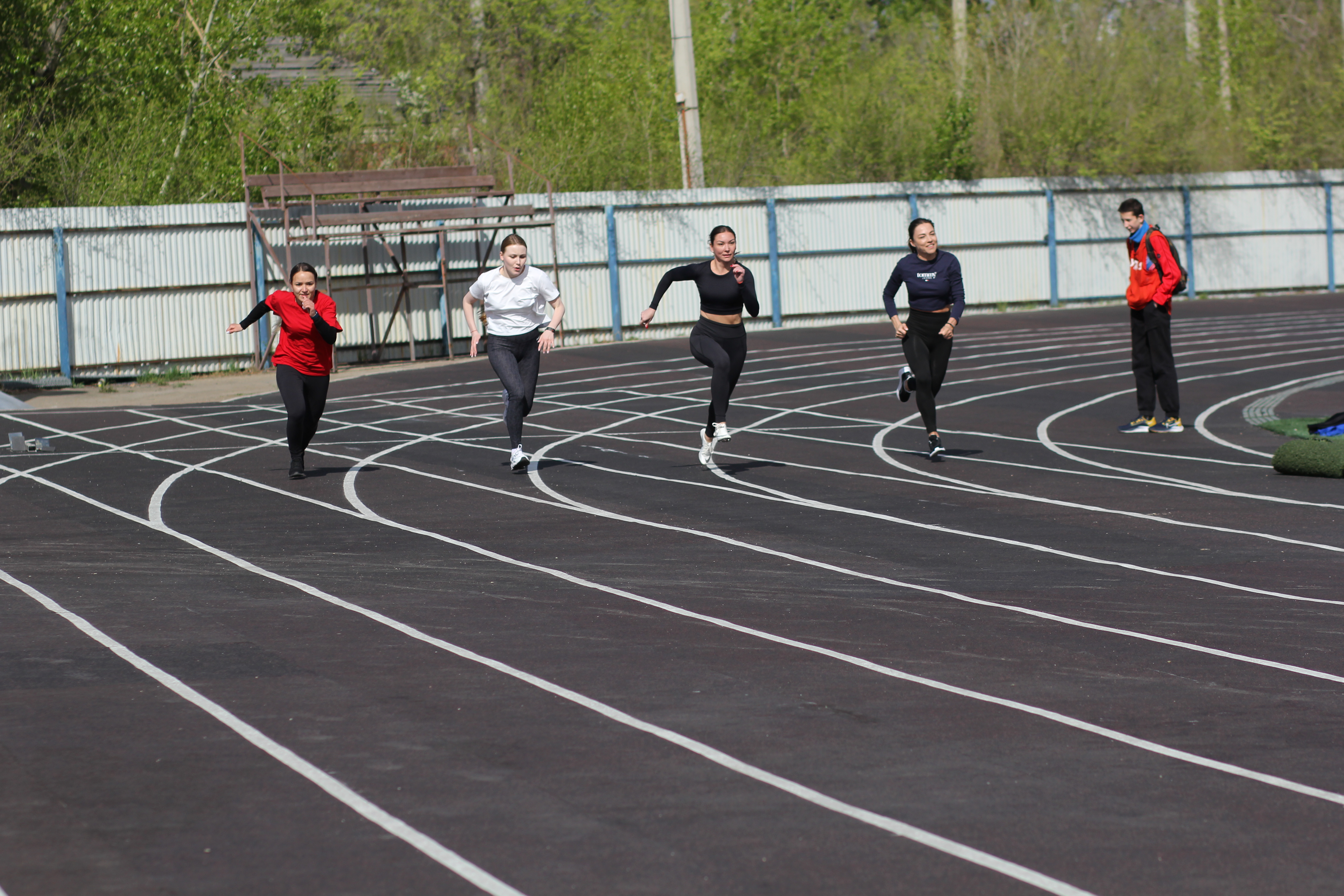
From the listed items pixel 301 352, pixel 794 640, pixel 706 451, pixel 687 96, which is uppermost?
pixel 687 96

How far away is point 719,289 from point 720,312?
0.20 meters

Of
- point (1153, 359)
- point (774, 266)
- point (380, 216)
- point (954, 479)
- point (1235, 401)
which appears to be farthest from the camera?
point (774, 266)

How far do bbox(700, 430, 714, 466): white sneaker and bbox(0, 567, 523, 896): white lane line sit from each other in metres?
6.34

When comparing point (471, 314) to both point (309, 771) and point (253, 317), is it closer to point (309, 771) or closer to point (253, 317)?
point (253, 317)

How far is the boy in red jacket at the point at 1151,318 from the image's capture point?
1467 cm

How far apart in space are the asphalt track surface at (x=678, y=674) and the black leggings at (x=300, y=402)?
592mm

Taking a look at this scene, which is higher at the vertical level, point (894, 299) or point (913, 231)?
point (913, 231)

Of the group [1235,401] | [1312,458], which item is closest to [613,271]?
[1235,401]

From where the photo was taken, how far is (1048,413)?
1714 cm

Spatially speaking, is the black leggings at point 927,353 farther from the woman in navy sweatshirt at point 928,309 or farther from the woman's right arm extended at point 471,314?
the woman's right arm extended at point 471,314

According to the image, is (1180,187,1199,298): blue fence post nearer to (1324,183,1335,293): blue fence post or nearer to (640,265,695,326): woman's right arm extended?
(1324,183,1335,293): blue fence post

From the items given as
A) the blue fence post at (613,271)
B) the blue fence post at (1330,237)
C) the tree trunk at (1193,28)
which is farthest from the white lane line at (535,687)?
the tree trunk at (1193,28)

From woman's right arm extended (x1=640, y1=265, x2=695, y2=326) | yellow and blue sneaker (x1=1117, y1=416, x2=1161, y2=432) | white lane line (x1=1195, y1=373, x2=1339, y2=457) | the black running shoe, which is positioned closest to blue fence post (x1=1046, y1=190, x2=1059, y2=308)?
white lane line (x1=1195, y1=373, x2=1339, y2=457)

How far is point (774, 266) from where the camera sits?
99.1ft
